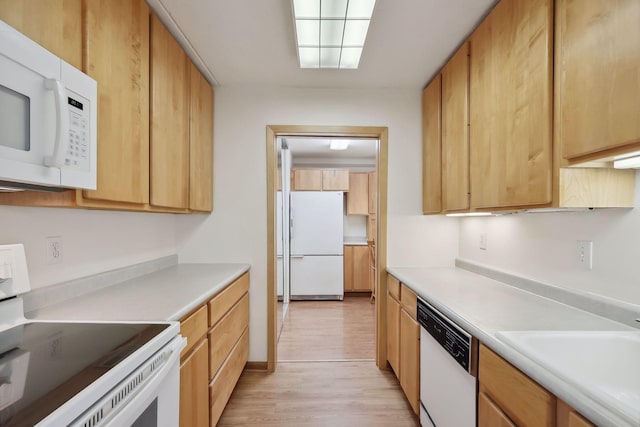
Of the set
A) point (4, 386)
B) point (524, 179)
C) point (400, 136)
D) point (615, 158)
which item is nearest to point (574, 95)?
point (615, 158)

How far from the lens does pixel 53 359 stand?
826 mm

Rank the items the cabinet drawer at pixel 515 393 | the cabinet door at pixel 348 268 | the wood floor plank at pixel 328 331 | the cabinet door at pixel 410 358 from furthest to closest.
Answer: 1. the cabinet door at pixel 348 268
2. the wood floor plank at pixel 328 331
3. the cabinet door at pixel 410 358
4. the cabinet drawer at pixel 515 393

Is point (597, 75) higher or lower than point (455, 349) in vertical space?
higher

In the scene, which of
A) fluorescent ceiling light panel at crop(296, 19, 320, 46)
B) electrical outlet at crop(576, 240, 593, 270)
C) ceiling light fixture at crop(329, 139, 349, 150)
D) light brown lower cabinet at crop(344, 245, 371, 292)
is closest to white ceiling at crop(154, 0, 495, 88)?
fluorescent ceiling light panel at crop(296, 19, 320, 46)

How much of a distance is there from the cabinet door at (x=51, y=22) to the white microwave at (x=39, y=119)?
0.41 ft

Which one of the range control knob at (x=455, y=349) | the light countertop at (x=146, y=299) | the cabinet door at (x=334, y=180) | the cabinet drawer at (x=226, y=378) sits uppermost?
the cabinet door at (x=334, y=180)

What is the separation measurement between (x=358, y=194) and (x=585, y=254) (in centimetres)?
395

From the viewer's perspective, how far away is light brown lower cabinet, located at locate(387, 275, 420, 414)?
6.20 ft

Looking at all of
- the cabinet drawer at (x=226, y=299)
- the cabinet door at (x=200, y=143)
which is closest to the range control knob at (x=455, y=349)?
the cabinet drawer at (x=226, y=299)

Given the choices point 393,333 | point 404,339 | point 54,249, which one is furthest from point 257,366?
point 54,249

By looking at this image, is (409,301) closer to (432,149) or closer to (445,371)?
(445,371)

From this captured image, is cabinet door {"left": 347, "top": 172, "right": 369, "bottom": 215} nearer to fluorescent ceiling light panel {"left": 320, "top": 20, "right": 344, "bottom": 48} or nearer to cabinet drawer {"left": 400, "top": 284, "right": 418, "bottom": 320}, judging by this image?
cabinet drawer {"left": 400, "top": 284, "right": 418, "bottom": 320}

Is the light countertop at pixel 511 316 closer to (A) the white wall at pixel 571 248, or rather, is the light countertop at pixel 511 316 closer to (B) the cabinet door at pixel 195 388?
(A) the white wall at pixel 571 248

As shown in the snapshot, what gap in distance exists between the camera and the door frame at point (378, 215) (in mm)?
2605
